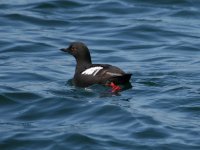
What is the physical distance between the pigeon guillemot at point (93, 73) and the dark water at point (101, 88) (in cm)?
19

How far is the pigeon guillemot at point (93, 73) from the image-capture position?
56.0 feet

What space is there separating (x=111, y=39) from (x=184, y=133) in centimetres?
855

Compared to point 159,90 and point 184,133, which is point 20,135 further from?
point 159,90

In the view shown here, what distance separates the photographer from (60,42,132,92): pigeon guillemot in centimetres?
1708

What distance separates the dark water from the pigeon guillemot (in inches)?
7.4

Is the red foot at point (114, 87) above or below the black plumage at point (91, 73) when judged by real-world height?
below

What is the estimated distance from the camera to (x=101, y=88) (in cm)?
1738

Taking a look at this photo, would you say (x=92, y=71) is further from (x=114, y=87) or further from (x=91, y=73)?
(x=114, y=87)

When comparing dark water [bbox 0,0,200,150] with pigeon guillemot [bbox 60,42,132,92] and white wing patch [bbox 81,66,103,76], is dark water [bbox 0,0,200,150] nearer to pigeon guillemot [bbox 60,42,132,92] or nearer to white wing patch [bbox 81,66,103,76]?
pigeon guillemot [bbox 60,42,132,92]

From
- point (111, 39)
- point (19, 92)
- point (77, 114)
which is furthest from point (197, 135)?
point (111, 39)

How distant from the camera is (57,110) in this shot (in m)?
16.0

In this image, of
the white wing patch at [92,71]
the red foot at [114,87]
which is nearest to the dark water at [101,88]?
the red foot at [114,87]

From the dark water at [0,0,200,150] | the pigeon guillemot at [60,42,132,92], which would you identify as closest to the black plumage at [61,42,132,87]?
the pigeon guillemot at [60,42,132,92]

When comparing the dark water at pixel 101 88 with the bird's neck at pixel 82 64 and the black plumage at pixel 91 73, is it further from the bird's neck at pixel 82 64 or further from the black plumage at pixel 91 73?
the bird's neck at pixel 82 64
